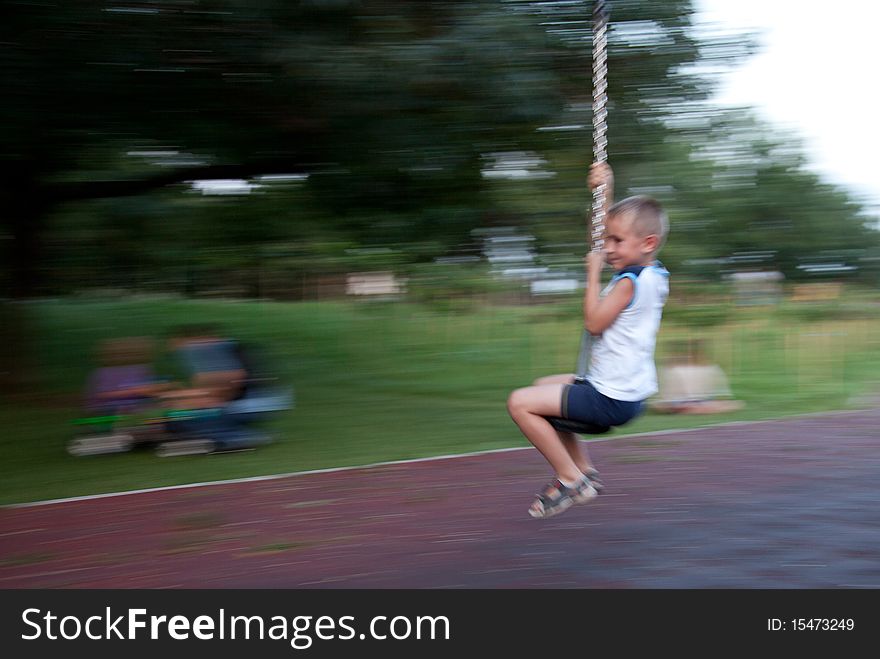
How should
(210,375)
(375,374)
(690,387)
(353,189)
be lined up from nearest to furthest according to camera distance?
1. (210,375)
2. (353,189)
3. (690,387)
4. (375,374)

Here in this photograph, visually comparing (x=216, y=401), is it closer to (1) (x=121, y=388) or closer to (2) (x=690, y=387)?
(1) (x=121, y=388)

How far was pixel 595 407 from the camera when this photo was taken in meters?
4.56

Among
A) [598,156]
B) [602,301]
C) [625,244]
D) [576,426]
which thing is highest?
[598,156]

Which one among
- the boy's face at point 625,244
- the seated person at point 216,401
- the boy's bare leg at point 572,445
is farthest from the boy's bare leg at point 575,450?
the seated person at point 216,401

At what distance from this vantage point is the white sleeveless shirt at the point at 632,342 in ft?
14.9

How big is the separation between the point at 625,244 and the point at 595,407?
0.76 metres

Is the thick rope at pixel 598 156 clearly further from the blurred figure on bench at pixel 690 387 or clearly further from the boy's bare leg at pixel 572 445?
the blurred figure on bench at pixel 690 387

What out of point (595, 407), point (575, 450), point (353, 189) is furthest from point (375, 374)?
point (595, 407)

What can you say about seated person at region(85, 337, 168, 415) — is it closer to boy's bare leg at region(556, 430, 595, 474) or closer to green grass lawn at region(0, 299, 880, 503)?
green grass lawn at region(0, 299, 880, 503)

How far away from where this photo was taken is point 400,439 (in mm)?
9203

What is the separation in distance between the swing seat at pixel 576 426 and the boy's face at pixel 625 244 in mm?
756

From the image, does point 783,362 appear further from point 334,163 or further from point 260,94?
point 260,94
